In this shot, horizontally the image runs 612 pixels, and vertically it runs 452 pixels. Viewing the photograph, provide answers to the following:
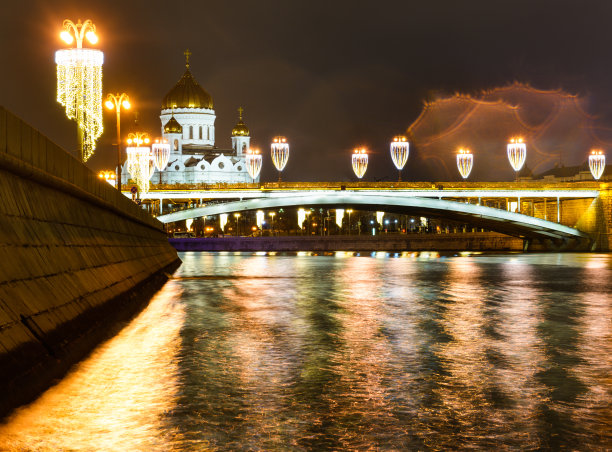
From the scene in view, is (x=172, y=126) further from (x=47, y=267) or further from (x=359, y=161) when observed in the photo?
(x=47, y=267)

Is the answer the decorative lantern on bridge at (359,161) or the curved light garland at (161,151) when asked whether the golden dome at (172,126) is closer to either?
the curved light garland at (161,151)

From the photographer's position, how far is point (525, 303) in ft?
60.8

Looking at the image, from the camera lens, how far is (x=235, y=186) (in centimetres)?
7088

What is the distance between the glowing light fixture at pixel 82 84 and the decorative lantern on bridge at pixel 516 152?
5802cm

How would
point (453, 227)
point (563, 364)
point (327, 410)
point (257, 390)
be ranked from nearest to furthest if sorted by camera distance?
1. point (327, 410)
2. point (257, 390)
3. point (563, 364)
4. point (453, 227)

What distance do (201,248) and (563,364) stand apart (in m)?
70.8

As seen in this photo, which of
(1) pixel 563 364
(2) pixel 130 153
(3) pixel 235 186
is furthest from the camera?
(3) pixel 235 186

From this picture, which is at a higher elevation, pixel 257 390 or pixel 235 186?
pixel 235 186

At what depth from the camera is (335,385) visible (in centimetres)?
774

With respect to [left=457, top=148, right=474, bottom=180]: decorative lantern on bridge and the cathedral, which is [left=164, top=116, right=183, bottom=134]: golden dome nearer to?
the cathedral

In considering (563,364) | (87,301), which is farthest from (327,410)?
(87,301)

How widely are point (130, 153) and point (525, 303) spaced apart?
37.1 meters

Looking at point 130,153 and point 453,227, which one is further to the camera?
point 453,227

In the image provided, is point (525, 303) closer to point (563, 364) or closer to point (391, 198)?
point (563, 364)
